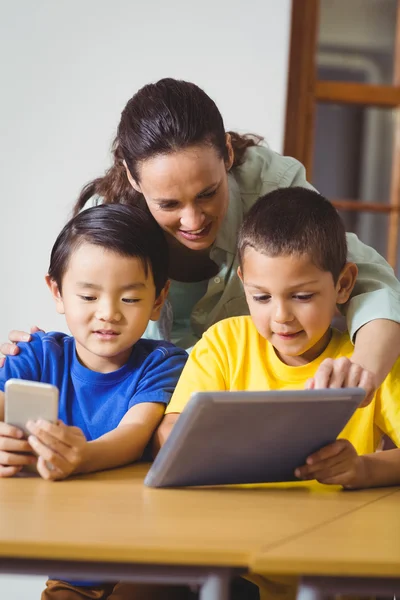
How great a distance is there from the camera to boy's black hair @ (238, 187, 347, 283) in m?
1.43

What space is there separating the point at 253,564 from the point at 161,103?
3.30 feet

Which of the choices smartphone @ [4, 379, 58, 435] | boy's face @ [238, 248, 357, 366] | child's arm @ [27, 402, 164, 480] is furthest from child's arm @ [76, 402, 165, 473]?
boy's face @ [238, 248, 357, 366]

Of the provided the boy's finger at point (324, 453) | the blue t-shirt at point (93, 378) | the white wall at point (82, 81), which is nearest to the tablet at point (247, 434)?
the boy's finger at point (324, 453)

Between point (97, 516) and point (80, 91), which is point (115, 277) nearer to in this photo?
point (97, 516)

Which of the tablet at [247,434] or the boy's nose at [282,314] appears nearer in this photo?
the tablet at [247,434]

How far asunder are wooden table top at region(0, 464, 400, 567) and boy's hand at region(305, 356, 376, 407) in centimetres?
15

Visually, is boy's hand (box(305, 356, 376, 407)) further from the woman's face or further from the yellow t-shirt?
the woman's face

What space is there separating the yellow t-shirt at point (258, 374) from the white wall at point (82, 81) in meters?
1.57

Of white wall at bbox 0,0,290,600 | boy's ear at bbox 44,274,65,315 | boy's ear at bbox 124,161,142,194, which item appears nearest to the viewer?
boy's ear at bbox 44,274,65,315

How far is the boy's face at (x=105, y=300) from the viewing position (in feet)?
4.91

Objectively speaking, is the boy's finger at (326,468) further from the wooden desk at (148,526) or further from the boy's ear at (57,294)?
the boy's ear at (57,294)

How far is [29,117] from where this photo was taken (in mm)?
3053

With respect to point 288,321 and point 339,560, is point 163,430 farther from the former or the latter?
point 339,560

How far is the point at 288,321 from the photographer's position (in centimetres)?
141
